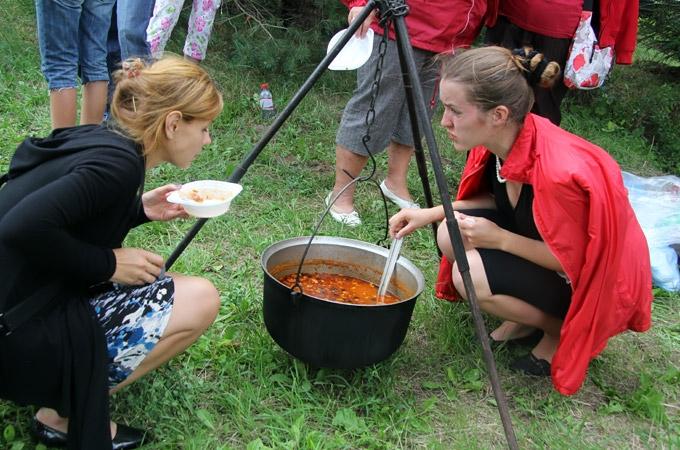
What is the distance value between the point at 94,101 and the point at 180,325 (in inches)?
86.7

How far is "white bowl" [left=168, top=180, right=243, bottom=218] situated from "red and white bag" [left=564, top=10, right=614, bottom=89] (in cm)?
220

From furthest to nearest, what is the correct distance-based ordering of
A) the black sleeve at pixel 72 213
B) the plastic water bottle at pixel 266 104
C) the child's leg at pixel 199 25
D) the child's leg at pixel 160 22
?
the plastic water bottle at pixel 266 104
the child's leg at pixel 199 25
the child's leg at pixel 160 22
the black sleeve at pixel 72 213

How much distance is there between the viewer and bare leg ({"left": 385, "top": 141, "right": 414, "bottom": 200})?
3698mm

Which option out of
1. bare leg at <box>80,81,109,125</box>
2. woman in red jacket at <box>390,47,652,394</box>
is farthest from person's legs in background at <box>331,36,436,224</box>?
bare leg at <box>80,81,109,125</box>

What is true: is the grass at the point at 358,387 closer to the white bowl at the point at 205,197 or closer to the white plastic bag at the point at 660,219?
the white plastic bag at the point at 660,219

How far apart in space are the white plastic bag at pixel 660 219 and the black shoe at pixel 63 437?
103 inches

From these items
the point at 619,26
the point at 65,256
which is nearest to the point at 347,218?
the point at 619,26

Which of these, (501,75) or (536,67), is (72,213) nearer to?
(501,75)

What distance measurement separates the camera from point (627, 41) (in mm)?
3643

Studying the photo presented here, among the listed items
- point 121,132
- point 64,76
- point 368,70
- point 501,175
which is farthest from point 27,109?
point 501,175

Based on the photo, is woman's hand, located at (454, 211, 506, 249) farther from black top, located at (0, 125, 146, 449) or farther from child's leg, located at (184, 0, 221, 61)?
child's leg, located at (184, 0, 221, 61)

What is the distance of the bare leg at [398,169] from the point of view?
370 cm

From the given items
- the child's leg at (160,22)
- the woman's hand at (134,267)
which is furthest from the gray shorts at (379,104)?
the woman's hand at (134,267)

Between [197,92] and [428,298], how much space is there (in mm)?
1508
